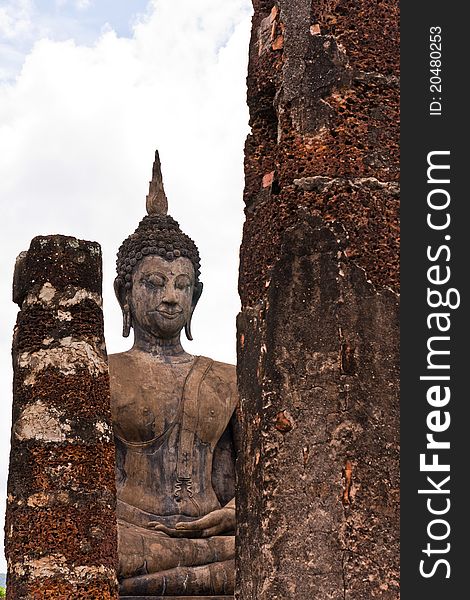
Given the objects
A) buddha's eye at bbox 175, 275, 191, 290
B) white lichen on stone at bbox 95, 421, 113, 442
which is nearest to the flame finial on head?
buddha's eye at bbox 175, 275, 191, 290

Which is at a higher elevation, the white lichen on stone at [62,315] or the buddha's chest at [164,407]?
the white lichen on stone at [62,315]

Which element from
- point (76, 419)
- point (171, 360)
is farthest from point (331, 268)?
point (171, 360)

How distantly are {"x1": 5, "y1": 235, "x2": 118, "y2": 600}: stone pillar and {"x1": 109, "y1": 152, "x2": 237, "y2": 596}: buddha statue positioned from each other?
1506mm

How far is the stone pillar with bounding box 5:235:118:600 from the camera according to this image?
283 inches

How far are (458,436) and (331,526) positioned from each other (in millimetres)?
607

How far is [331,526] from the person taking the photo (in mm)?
4906

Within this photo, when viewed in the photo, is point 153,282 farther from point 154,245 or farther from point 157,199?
point 157,199

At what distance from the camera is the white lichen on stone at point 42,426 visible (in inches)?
288

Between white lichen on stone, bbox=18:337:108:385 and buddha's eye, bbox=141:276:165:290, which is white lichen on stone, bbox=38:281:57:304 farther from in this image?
buddha's eye, bbox=141:276:165:290

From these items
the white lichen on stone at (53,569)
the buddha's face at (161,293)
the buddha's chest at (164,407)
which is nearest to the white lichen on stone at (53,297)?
the white lichen on stone at (53,569)

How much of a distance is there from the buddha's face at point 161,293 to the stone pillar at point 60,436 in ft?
6.75

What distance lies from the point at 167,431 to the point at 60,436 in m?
2.25

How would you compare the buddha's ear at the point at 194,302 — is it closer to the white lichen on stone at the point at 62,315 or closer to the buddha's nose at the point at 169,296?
the buddha's nose at the point at 169,296

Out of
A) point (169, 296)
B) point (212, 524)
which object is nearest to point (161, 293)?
point (169, 296)
